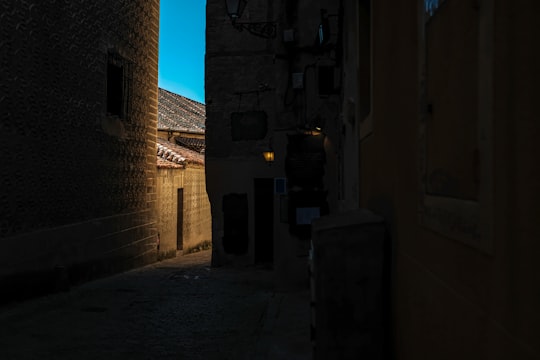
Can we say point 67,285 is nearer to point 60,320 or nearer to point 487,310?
point 60,320

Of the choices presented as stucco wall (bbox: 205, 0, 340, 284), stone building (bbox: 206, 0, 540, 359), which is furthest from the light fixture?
stone building (bbox: 206, 0, 540, 359)

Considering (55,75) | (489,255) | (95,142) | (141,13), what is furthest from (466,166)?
(141,13)

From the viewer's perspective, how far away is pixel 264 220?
15430 millimetres

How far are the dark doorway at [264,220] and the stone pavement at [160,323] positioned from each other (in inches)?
173

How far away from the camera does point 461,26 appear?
198 centimetres

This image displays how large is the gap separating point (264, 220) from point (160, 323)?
837 cm

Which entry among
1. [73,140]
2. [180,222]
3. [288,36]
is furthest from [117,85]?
[180,222]

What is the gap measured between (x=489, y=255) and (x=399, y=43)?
5.93 feet

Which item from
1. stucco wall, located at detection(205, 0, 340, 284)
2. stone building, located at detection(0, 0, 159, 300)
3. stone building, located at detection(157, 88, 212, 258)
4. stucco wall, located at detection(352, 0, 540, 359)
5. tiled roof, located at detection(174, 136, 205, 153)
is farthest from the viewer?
tiled roof, located at detection(174, 136, 205, 153)

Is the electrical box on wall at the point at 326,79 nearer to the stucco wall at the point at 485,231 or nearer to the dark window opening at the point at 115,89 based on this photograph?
the dark window opening at the point at 115,89

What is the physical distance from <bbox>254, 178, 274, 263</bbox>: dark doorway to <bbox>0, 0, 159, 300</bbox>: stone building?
307cm

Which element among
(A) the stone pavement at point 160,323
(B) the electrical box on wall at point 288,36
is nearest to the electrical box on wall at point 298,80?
(B) the electrical box on wall at point 288,36

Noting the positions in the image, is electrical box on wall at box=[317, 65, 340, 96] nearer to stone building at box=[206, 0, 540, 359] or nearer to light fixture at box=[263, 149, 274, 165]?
stone building at box=[206, 0, 540, 359]

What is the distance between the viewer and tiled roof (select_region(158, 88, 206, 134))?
29.1 m
